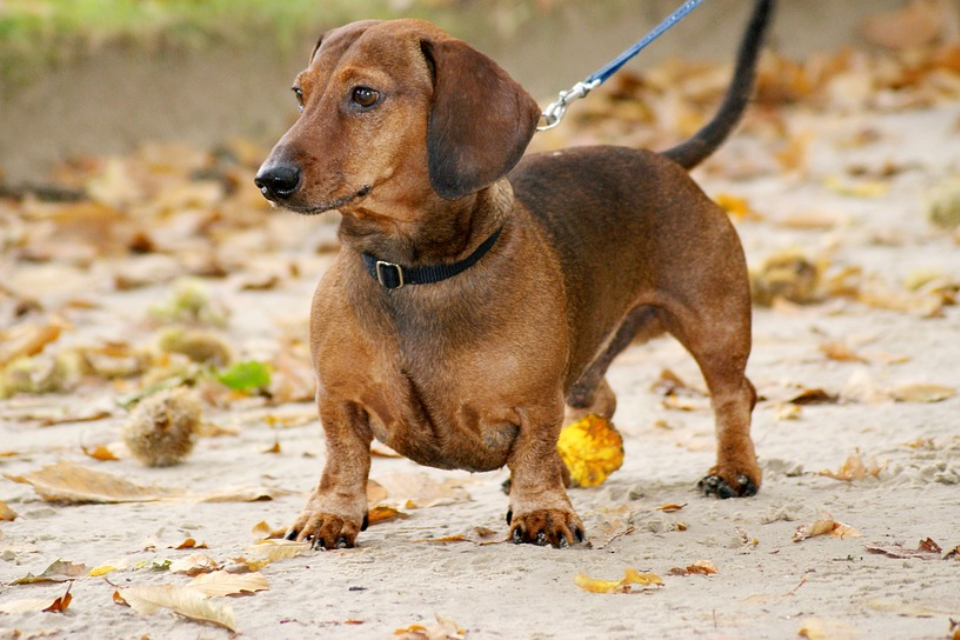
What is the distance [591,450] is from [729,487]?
40cm

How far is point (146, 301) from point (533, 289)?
361cm

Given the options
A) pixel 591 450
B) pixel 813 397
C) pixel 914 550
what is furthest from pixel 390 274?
pixel 813 397

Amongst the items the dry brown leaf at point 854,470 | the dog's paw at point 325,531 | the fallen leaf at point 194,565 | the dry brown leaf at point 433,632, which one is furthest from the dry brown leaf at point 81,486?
the dry brown leaf at point 854,470

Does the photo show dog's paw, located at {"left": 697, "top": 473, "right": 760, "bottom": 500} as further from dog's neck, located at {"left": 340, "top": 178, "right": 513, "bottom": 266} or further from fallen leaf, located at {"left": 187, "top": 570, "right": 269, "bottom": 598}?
fallen leaf, located at {"left": 187, "top": 570, "right": 269, "bottom": 598}

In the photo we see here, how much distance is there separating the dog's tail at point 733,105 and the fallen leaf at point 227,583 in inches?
84.3

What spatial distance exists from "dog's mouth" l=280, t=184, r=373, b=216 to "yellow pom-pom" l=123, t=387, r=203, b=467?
3.76 ft

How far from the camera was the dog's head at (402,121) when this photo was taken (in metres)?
3.01

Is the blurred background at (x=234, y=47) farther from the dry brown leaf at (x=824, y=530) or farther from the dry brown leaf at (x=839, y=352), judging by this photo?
the dry brown leaf at (x=824, y=530)

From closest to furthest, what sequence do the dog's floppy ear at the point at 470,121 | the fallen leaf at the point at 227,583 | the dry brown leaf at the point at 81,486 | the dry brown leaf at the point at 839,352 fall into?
1. the fallen leaf at the point at 227,583
2. the dog's floppy ear at the point at 470,121
3. the dry brown leaf at the point at 81,486
4. the dry brown leaf at the point at 839,352

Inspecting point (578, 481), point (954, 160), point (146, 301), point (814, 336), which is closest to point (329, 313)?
point (578, 481)

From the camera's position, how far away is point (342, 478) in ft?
10.9

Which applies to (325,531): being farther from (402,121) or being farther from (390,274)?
(402,121)

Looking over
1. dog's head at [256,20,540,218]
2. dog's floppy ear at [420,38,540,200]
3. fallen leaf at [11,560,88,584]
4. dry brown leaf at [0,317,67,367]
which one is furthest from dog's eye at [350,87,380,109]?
dry brown leaf at [0,317,67,367]

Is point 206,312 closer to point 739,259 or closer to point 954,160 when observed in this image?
point 739,259
